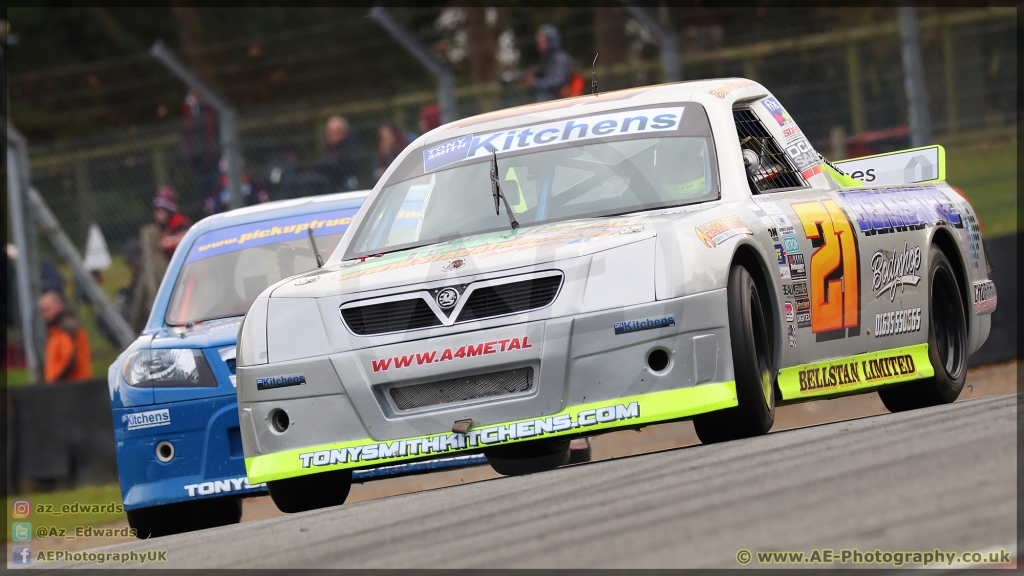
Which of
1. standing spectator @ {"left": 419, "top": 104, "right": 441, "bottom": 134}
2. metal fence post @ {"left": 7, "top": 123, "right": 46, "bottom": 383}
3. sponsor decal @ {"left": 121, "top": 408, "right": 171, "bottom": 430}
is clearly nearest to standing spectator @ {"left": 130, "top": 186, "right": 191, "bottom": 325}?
metal fence post @ {"left": 7, "top": 123, "right": 46, "bottom": 383}

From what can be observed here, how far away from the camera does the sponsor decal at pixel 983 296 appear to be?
804 centimetres

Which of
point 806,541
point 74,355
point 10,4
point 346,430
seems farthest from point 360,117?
point 10,4

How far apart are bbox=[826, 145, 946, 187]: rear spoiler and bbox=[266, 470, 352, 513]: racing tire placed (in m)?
3.25

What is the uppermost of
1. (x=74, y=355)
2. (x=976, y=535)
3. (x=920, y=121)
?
(x=976, y=535)

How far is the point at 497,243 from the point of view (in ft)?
20.3

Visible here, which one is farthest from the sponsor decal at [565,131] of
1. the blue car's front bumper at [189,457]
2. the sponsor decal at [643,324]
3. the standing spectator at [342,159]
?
the standing spectator at [342,159]

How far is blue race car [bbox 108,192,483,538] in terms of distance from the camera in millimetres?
7508

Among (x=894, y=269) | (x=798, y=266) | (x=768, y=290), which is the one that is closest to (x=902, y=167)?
(x=894, y=269)

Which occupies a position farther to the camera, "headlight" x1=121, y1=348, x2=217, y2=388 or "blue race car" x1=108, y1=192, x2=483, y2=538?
"headlight" x1=121, y1=348, x2=217, y2=388

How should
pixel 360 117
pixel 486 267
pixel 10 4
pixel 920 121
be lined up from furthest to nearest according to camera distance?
pixel 10 4 → pixel 360 117 → pixel 920 121 → pixel 486 267

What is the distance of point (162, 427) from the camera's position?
763 cm

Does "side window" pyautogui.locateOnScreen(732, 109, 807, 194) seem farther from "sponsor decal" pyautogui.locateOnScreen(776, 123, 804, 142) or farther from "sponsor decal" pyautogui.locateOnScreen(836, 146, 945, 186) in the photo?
"sponsor decal" pyautogui.locateOnScreen(836, 146, 945, 186)

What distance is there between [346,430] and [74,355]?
8.77 metres
